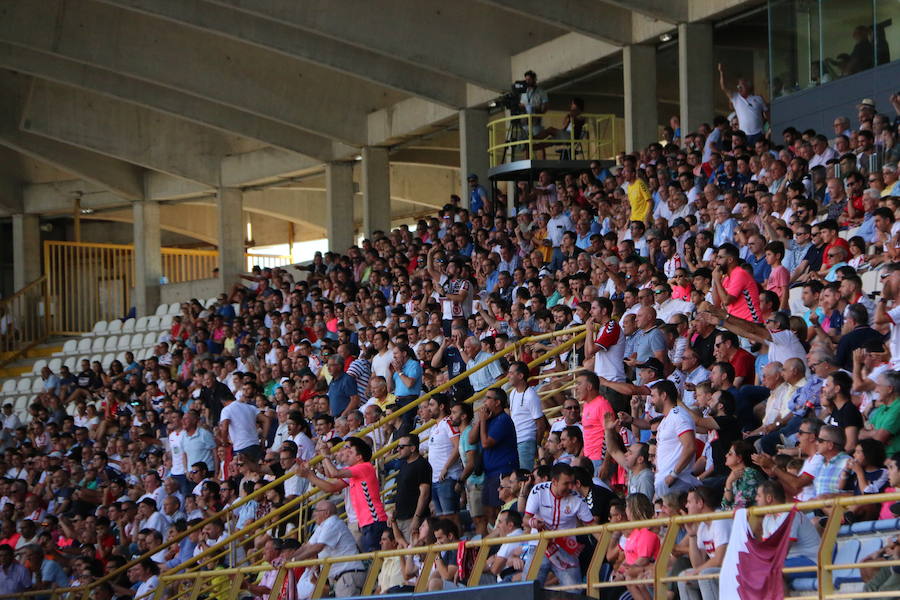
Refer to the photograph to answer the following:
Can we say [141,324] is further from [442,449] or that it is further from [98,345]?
[442,449]

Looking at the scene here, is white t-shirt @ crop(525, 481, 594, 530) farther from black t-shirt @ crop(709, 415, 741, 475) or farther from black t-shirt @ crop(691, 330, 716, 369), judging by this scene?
black t-shirt @ crop(691, 330, 716, 369)

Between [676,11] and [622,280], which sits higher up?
[676,11]

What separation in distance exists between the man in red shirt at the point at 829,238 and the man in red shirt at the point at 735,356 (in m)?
1.59

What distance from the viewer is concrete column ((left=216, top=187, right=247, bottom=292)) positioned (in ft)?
102

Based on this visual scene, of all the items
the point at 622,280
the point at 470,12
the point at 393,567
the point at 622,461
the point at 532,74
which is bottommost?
the point at 393,567

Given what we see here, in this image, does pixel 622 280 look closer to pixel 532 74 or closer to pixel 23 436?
pixel 532 74

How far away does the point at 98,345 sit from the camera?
29.8m

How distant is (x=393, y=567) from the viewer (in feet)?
33.8

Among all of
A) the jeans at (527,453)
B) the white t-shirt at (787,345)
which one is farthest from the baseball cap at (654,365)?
the jeans at (527,453)

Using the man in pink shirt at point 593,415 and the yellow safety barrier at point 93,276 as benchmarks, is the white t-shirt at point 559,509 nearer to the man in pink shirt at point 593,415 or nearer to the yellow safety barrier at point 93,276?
the man in pink shirt at point 593,415

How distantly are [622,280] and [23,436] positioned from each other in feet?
41.2

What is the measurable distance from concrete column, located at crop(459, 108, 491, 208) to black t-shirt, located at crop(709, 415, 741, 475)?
16109mm

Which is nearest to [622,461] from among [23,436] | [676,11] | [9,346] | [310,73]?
[676,11]

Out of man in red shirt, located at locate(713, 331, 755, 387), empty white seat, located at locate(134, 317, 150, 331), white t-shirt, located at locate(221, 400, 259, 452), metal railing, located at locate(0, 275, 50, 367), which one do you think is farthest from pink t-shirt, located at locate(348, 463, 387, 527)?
metal railing, located at locate(0, 275, 50, 367)
